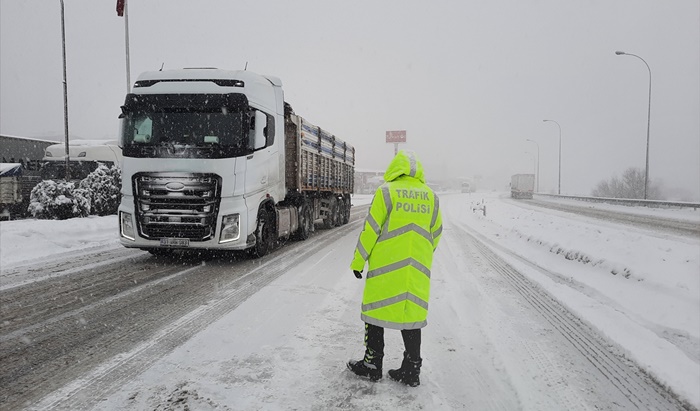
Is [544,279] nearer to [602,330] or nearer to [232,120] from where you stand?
[602,330]

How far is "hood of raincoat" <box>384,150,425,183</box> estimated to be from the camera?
10.8 feet

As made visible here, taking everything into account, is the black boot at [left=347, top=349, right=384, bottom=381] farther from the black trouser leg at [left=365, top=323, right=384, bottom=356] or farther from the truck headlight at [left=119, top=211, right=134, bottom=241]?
the truck headlight at [left=119, top=211, right=134, bottom=241]

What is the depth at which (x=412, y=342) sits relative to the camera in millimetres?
3221

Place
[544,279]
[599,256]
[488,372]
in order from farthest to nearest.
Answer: [599,256]
[544,279]
[488,372]

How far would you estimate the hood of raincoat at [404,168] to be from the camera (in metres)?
3.29

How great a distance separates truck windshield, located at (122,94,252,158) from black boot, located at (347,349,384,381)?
5325 millimetres

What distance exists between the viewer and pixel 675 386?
3.23 m

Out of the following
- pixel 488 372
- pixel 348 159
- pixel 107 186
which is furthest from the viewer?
pixel 348 159

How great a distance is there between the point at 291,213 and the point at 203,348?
7.19 meters

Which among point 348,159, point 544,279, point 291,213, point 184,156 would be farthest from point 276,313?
point 348,159

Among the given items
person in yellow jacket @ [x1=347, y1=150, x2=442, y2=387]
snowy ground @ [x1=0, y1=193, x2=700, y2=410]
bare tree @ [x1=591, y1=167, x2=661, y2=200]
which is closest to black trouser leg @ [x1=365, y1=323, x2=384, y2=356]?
person in yellow jacket @ [x1=347, y1=150, x2=442, y2=387]

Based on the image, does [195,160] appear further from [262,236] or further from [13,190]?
[13,190]

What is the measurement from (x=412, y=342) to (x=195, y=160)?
5.63 meters

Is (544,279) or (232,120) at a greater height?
(232,120)
